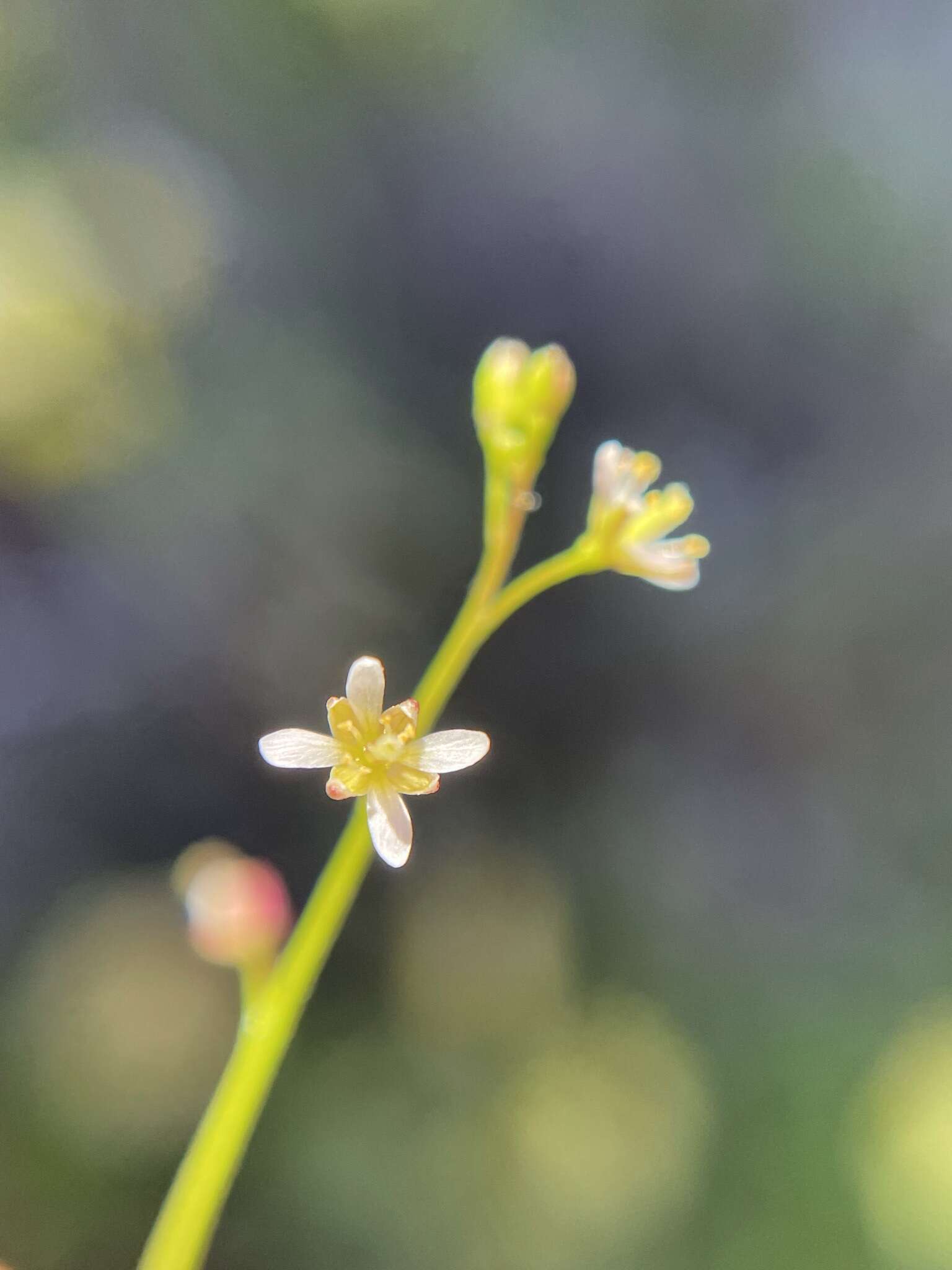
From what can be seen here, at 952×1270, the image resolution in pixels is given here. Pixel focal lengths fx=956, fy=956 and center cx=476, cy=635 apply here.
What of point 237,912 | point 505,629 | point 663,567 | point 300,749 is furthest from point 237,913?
point 505,629

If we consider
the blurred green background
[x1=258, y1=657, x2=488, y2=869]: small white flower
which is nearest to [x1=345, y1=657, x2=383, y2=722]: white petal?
[x1=258, y1=657, x2=488, y2=869]: small white flower

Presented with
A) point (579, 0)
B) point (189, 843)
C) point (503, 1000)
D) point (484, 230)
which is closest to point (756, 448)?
point (484, 230)

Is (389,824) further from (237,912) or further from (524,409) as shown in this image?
(524,409)

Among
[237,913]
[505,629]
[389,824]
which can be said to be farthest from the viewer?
[505,629]

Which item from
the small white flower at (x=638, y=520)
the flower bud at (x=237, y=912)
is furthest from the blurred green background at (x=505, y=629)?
the small white flower at (x=638, y=520)

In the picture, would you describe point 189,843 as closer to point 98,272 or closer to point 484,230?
Result: point 98,272
